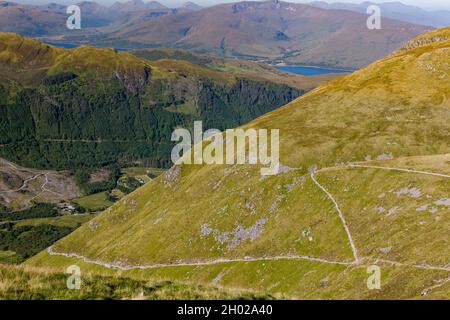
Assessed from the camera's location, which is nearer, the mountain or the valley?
the valley

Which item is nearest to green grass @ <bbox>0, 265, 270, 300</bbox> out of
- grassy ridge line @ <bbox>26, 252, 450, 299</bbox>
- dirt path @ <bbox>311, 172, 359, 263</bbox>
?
grassy ridge line @ <bbox>26, 252, 450, 299</bbox>

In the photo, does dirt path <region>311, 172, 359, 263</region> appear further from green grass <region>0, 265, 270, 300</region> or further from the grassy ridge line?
green grass <region>0, 265, 270, 300</region>

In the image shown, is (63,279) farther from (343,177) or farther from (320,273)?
(343,177)

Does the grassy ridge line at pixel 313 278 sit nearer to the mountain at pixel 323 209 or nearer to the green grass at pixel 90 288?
the mountain at pixel 323 209

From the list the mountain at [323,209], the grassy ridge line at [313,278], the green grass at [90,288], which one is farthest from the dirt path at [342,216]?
the green grass at [90,288]

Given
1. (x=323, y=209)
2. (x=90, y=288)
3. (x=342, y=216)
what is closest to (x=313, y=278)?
(x=342, y=216)

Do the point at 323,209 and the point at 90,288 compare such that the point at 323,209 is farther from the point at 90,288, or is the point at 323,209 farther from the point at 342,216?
the point at 90,288

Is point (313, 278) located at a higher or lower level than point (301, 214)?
lower
